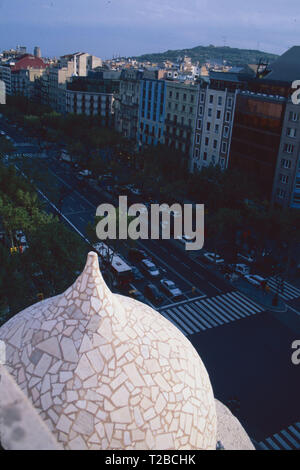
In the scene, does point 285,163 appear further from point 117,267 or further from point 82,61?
point 82,61

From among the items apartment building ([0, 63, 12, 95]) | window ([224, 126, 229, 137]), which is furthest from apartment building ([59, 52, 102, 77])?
window ([224, 126, 229, 137])

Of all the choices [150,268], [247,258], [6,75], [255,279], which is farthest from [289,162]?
[6,75]

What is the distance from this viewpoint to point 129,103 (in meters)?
102

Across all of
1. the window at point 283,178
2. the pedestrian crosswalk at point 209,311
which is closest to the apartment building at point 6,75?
the window at point 283,178

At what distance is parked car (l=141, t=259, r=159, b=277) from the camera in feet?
155

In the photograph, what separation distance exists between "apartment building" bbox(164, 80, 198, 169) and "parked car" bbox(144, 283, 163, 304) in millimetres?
45143

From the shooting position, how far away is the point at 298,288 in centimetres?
4819

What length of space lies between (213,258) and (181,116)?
4070 cm

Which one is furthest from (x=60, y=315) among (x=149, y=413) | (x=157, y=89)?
(x=157, y=89)

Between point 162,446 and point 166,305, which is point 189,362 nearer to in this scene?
point 162,446

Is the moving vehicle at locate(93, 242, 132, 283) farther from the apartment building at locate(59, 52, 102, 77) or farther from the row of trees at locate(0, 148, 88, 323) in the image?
the apartment building at locate(59, 52, 102, 77)

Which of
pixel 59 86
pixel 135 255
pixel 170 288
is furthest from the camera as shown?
pixel 59 86

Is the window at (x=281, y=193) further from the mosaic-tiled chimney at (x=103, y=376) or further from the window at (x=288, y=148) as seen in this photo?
the mosaic-tiled chimney at (x=103, y=376)

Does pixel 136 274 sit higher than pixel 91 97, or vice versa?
pixel 91 97
